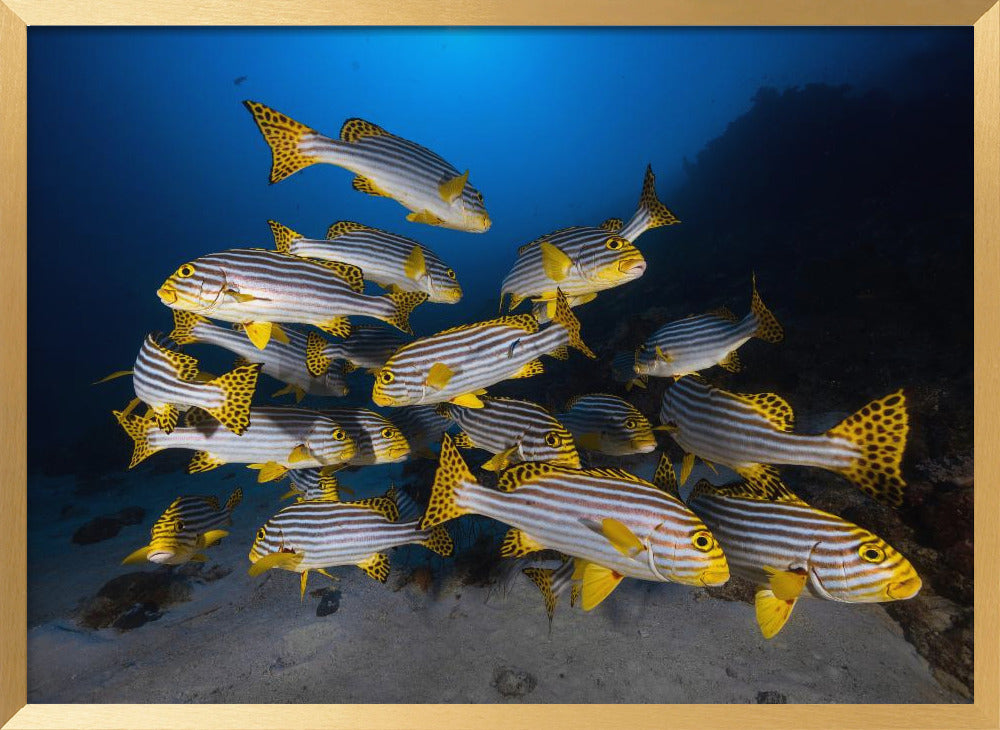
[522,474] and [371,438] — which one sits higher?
[522,474]

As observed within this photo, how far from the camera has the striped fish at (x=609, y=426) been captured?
388 cm

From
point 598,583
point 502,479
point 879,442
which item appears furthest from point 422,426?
point 879,442

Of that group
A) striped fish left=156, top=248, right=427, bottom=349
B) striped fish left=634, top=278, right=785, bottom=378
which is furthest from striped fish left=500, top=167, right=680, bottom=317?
striped fish left=156, top=248, right=427, bottom=349

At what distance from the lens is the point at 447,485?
8.69 feet

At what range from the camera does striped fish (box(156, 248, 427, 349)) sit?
2879mm

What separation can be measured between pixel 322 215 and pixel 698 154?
3913 centimetres

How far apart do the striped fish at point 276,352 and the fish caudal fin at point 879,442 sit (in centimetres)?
375

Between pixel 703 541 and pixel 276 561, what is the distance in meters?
2.48

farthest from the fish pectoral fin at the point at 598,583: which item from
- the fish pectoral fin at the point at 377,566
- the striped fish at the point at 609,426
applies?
the fish pectoral fin at the point at 377,566

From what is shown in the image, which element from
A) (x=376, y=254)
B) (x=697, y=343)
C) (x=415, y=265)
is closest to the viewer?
(x=415, y=265)

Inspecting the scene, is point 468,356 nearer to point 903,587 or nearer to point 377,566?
point 377,566

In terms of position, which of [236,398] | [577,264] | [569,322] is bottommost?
[236,398]

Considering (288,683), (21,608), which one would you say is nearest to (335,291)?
(21,608)

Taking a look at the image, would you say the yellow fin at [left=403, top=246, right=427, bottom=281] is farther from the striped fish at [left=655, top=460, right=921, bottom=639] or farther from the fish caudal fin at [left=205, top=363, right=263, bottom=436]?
the striped fish at [left=655, top=460, right=921, bottom=639]
